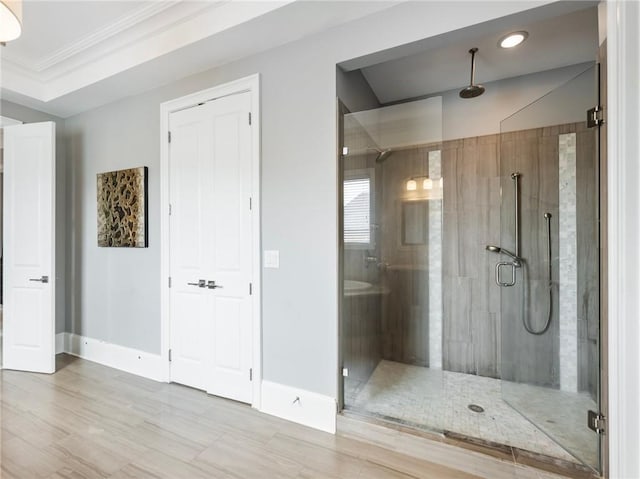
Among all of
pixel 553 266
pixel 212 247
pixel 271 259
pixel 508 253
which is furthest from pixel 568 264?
pixel 212 247

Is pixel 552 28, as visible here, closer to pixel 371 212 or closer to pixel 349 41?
pixel 349 41

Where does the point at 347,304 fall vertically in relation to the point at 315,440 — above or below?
above

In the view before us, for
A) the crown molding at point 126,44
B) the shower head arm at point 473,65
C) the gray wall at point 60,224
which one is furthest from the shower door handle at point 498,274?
the gray wall at point 60,224

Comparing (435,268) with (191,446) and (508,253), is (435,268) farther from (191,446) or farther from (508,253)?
(191,446)

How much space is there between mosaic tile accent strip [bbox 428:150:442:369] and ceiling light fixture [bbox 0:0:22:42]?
2.27 metres

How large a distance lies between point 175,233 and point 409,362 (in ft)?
8.00

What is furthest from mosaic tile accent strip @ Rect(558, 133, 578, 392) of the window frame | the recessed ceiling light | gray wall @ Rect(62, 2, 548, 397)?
the window frame

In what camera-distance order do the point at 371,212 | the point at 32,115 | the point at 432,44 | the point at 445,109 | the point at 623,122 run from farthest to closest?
the point at 32,115 < the point at 445,109 < the point at 371,212 < the point at 432,44 < the point at 623,122

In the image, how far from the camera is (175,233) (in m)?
2.74

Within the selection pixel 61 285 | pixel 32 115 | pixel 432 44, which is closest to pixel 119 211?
pixel 61 285

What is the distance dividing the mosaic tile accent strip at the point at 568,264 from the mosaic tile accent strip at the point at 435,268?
81 centimetres

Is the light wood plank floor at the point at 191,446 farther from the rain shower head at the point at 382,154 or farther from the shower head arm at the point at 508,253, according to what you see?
the rain shower head at the point at 382,154

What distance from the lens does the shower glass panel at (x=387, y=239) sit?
7.06 ft

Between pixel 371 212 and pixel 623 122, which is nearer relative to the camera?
pixel 623 122
